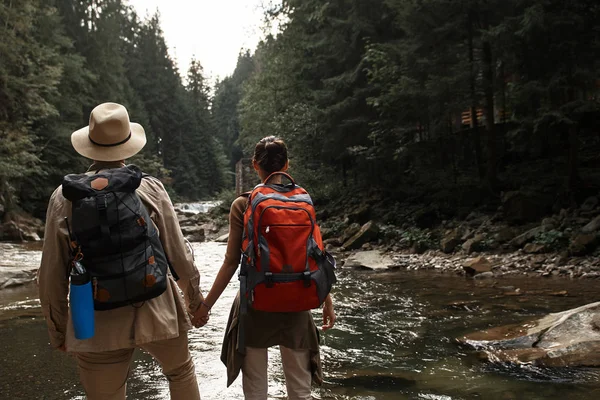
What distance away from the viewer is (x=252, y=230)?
2604mm

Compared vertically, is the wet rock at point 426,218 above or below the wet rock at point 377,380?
above

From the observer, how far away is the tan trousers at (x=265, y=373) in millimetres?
2740

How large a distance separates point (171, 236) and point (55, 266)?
1.79 feet

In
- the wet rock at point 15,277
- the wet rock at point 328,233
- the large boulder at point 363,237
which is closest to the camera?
the wet rock at point 15,277

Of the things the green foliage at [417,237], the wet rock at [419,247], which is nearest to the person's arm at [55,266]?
the wet rock at [419,247]

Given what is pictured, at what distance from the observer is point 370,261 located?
12312 millimetres

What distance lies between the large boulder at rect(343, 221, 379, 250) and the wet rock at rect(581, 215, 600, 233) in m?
6.02

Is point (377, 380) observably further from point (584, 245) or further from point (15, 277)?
point (15, 277)

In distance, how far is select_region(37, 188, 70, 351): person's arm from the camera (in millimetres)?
2285

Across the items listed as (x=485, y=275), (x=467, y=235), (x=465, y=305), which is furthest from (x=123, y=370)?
(x=467, y=235)

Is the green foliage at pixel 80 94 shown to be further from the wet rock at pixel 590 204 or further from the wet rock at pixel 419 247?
the wet rock at pixel 590 204

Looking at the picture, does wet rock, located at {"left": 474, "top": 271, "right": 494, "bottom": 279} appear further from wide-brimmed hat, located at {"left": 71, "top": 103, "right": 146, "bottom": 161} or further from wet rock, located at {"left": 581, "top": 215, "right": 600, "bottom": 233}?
wide-brimmed hat, located at {"left": 71, "top": 103, "right": 146, "bottom": 161}

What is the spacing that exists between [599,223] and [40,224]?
69.2 ft

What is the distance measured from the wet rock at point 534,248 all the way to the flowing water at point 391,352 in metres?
1.61
